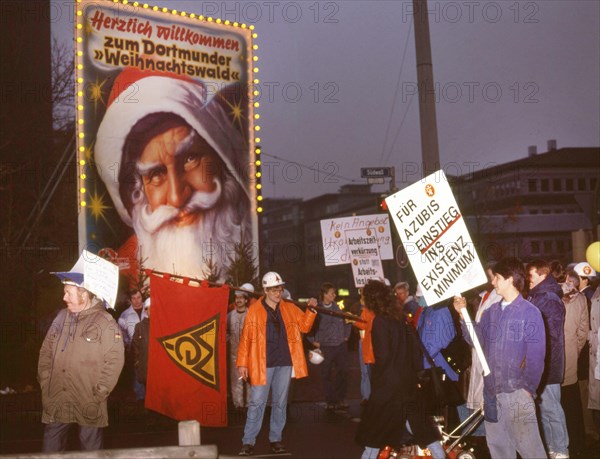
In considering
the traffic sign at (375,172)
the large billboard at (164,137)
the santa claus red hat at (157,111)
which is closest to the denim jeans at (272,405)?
the traffic sign at (375,172)

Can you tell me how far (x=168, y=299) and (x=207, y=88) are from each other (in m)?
18.0

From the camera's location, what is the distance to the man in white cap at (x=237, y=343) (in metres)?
14.8

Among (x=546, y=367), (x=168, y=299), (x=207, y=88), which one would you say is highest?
(x=207, y=88)

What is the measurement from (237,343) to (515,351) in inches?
309

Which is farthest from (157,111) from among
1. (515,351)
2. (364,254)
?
(515,351)

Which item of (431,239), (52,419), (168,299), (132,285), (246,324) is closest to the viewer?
(52,419)

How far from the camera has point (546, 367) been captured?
864 cm

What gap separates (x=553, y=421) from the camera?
9.23m

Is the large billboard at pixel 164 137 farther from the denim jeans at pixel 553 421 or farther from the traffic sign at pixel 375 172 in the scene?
the denim jeans at pixel 553 421

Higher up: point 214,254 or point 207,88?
point 207,88

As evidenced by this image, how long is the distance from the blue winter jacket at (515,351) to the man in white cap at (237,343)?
23.8ft

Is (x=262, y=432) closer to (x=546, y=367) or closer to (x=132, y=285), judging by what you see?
(x=546, y=367)

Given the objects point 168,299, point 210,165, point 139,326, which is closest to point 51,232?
point 210,165

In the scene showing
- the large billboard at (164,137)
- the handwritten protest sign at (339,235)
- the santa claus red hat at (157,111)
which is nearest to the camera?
the handwritten protest sign at (339,235)
